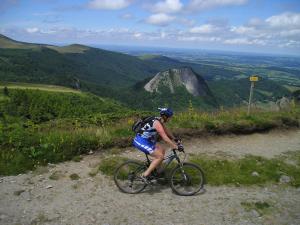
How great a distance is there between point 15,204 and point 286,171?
7912mm

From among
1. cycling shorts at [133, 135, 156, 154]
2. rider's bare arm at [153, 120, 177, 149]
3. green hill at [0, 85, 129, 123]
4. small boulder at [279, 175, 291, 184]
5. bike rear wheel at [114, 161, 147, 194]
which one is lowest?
green hill at [0, 85, 129, 123]

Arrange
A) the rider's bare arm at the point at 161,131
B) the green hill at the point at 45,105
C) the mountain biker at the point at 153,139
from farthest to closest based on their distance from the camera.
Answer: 1. the green hill at the point at 45,105
2. the mountain biker at the point at 153,139
3. the rider's bare arm at the point at 161,131

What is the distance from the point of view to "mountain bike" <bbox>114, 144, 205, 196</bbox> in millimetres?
8781

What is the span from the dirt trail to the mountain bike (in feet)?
0.70

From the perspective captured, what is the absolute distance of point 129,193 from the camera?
28.6 feet

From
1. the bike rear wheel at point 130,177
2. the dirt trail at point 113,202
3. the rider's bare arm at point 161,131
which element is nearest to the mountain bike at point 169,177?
the bike rear wheel at point 130,177

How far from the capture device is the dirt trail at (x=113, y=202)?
728 cm

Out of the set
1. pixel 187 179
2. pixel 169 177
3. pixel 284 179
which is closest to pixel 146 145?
pixel 169 177

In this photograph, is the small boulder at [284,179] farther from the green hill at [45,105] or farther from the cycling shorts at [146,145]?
the green hill at [45,105]

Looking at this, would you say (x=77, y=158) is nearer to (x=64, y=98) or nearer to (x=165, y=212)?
(x=165, y=212)

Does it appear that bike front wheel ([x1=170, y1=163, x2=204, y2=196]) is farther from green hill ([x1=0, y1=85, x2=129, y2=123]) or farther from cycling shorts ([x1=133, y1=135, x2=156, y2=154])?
green hill ([x1=0, y1=85, x2=129, y2=123])

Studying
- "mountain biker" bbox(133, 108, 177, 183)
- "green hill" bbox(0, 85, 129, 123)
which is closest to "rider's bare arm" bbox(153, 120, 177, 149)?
"mountain biker" bbox(133, 108, 177, 183)

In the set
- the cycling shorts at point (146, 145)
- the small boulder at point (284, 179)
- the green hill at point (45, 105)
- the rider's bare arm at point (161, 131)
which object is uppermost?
the rider's bare arm at point (161, 131)

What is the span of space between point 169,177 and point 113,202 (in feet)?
5.47
